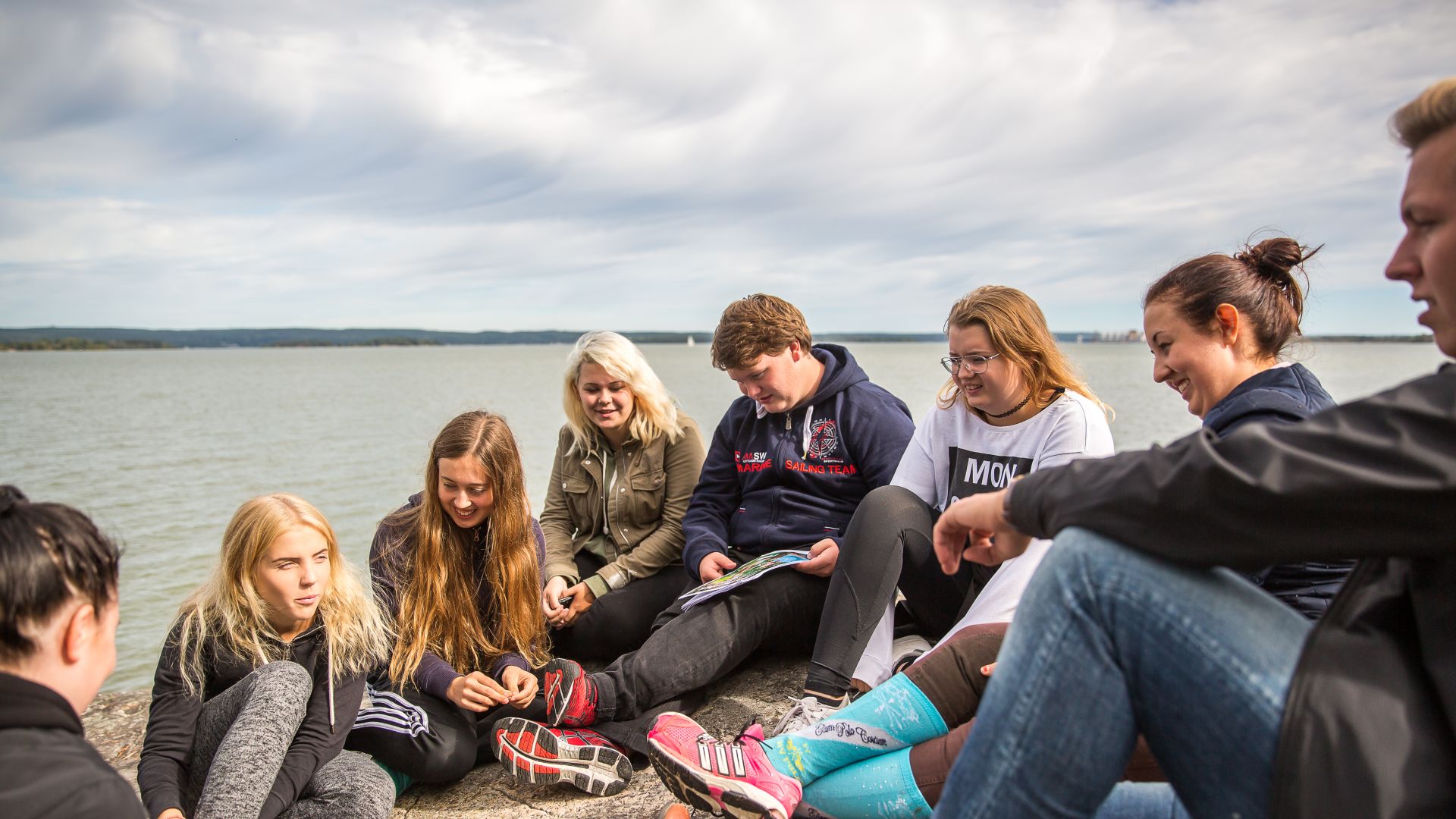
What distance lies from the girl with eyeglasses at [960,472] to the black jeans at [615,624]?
1.14 m

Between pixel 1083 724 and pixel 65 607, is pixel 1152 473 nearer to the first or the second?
pixel 1083 724

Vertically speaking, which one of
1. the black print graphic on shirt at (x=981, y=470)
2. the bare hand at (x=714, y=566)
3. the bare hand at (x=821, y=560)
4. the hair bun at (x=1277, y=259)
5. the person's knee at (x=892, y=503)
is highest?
the hair bun at (x=1277, y=259)

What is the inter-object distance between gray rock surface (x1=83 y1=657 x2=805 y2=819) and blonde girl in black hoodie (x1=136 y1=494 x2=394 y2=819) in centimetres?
27

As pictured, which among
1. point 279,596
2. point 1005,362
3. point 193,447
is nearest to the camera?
point 279,596

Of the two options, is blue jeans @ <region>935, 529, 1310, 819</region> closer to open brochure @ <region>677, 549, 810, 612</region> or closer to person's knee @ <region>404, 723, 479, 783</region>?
open brochure @ <region>677, 549, 810, 612</region>

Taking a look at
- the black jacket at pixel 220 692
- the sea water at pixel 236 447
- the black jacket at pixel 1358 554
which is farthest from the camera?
the sea water at pixel 236 447

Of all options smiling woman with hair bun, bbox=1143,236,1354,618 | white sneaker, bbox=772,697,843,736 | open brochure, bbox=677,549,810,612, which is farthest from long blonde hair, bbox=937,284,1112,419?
white sneaker, bbox=772,697,843,736

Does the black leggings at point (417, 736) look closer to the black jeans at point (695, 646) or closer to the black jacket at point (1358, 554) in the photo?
the black jeans at point (695, 646)

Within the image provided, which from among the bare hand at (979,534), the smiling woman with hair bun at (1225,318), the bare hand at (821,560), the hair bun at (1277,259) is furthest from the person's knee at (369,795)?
the hair bun at (1277,259)

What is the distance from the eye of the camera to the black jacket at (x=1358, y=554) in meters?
1.06

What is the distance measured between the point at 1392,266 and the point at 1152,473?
53 cm

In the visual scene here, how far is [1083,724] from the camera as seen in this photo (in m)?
1.25

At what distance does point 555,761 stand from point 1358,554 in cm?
239

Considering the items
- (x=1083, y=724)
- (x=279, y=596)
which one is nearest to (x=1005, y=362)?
(x=1083, y=724)
